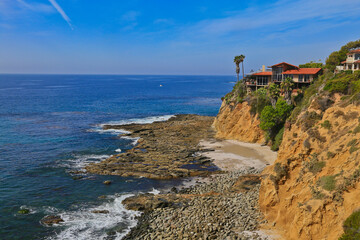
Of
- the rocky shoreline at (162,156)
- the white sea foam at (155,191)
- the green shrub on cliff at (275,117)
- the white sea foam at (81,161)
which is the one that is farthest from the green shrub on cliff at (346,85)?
the white sea foam at (81,161)

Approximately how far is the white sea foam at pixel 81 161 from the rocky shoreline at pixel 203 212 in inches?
703

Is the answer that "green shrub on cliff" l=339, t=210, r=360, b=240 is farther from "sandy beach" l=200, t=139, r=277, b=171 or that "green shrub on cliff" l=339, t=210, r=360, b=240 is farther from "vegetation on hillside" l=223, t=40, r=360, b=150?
"sandy beach" l=200, t=139, r=277, b=171

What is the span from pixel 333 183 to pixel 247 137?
39.9m

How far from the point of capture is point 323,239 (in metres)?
19.7

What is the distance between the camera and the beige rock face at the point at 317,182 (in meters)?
19.9

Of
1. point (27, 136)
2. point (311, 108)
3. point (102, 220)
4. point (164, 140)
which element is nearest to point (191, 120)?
point (164, 140)

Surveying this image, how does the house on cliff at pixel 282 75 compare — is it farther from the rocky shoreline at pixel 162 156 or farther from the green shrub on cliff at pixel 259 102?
the rocky shoreline at pixel 162 156

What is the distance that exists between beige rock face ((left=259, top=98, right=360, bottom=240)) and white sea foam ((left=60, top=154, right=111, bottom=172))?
3327 cm

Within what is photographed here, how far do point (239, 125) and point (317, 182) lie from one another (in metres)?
41.0

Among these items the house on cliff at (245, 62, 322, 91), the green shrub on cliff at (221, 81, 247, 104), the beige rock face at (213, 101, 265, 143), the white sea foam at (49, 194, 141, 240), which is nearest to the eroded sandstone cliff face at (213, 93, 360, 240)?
the white sea foam at (49, 194, 141, 240)

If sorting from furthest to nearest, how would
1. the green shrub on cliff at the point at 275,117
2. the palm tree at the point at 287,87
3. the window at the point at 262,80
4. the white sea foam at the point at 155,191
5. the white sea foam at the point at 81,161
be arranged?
the window at the point at 262,80
the palm tree at the point at 287,87
the green shrub on cliff at the point at 275,117
the white sea foam at the point at 81,161
the white sea foam at the point at 155,191

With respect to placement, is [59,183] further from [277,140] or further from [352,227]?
[277,140]

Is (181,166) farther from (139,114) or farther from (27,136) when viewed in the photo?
(139,114)

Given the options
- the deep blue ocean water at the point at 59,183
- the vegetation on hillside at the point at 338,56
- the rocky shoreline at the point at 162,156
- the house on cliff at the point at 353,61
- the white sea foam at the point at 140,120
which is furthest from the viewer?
the white sea foam at the point at 140,120
